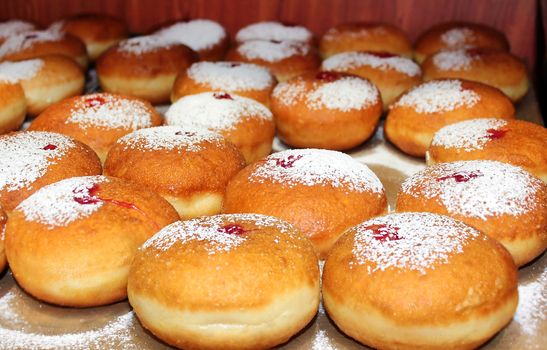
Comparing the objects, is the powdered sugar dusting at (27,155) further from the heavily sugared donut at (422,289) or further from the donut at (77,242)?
the heavily sugared donut at (422,289)

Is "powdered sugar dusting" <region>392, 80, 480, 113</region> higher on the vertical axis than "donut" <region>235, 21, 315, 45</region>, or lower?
higher

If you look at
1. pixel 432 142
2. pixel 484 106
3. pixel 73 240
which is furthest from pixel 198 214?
pixel 484 106

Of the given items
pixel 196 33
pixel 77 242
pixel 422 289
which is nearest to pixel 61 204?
pixel 77 242

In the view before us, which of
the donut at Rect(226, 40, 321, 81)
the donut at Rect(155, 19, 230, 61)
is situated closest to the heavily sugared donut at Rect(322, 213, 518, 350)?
the donut at Rect(226, 40, 321, 81)

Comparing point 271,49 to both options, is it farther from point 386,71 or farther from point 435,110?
point 435,110

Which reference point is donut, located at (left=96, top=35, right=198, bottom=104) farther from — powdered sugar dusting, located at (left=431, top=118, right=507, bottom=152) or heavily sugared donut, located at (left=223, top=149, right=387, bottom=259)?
powdered sugar dusting, located at (left=431, top=118, right=507, bottom=152)

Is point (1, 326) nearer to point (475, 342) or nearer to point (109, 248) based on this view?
point (109, 248)
